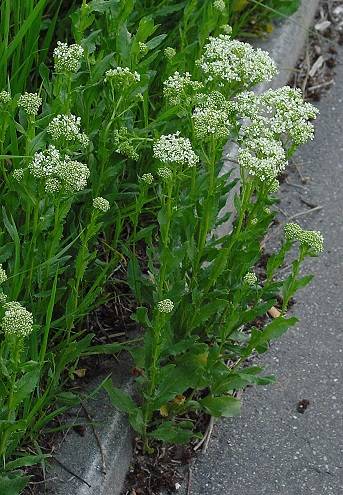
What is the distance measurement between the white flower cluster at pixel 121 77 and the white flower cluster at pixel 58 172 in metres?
0.34

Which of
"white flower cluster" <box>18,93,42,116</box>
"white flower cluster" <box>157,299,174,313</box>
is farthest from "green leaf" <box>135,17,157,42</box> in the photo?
"white flower cluster" <box>157,299,174,313</box>

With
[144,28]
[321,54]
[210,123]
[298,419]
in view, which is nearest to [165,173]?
[210,123]

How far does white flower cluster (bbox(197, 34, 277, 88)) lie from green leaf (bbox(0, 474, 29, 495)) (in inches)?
48.5

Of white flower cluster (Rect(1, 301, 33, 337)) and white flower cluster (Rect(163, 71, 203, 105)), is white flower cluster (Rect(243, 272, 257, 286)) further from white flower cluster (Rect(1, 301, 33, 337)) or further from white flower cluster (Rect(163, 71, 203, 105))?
white flower cluster (Rect(1, 301, 33, 337))

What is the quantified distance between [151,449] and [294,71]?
2.45 meters

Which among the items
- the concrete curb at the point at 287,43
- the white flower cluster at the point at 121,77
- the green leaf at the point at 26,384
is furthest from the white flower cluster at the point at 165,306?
the concrete curb at the point at 287,43

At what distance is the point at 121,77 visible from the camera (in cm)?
257

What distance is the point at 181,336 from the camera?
2.89 m

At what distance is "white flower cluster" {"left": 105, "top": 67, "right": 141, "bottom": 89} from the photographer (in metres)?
2.55

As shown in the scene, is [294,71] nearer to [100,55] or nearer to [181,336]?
[100,55]

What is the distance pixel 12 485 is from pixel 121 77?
1096 millimetres

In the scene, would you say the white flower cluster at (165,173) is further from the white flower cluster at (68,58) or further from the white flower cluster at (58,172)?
the white flower cluster at (68,58)

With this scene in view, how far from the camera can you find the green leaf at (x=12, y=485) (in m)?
2.26

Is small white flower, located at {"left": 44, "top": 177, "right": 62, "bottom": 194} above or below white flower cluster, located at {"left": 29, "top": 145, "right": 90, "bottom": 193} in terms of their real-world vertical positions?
below
